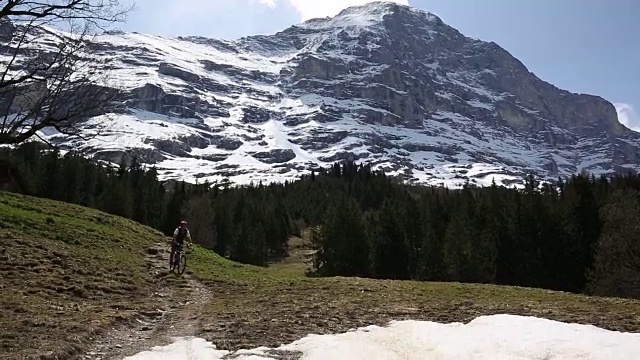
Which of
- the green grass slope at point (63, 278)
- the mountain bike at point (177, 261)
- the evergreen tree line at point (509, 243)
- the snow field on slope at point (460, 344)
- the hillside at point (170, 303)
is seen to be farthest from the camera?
the evergreen tree line at point (509, 243)

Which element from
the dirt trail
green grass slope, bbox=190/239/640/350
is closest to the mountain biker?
the dirt trail

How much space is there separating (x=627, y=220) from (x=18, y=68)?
49.1m

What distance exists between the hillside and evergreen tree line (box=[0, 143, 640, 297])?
28.3m

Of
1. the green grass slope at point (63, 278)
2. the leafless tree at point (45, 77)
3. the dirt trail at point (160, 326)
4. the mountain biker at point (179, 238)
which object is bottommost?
the dirt trail at point (160, 326)

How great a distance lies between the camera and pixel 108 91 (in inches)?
592

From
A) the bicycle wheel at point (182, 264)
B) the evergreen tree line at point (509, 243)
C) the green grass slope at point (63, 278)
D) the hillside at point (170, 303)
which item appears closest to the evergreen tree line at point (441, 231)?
the evergreen tree line at point (509, 243)

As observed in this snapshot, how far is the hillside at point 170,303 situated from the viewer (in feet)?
43.1

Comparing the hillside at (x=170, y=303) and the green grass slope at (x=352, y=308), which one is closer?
the hillside at (x=170, y=303)

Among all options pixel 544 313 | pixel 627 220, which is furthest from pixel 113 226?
pixel 627 220

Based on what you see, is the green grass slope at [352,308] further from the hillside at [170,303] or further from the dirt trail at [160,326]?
the dirt trail at [160,326]

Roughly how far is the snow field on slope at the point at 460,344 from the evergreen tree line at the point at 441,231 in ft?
124

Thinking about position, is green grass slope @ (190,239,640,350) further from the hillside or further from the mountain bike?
the mountain bike

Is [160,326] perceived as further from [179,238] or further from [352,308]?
[179,238]

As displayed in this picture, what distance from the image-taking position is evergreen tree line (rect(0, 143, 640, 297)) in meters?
53.0
